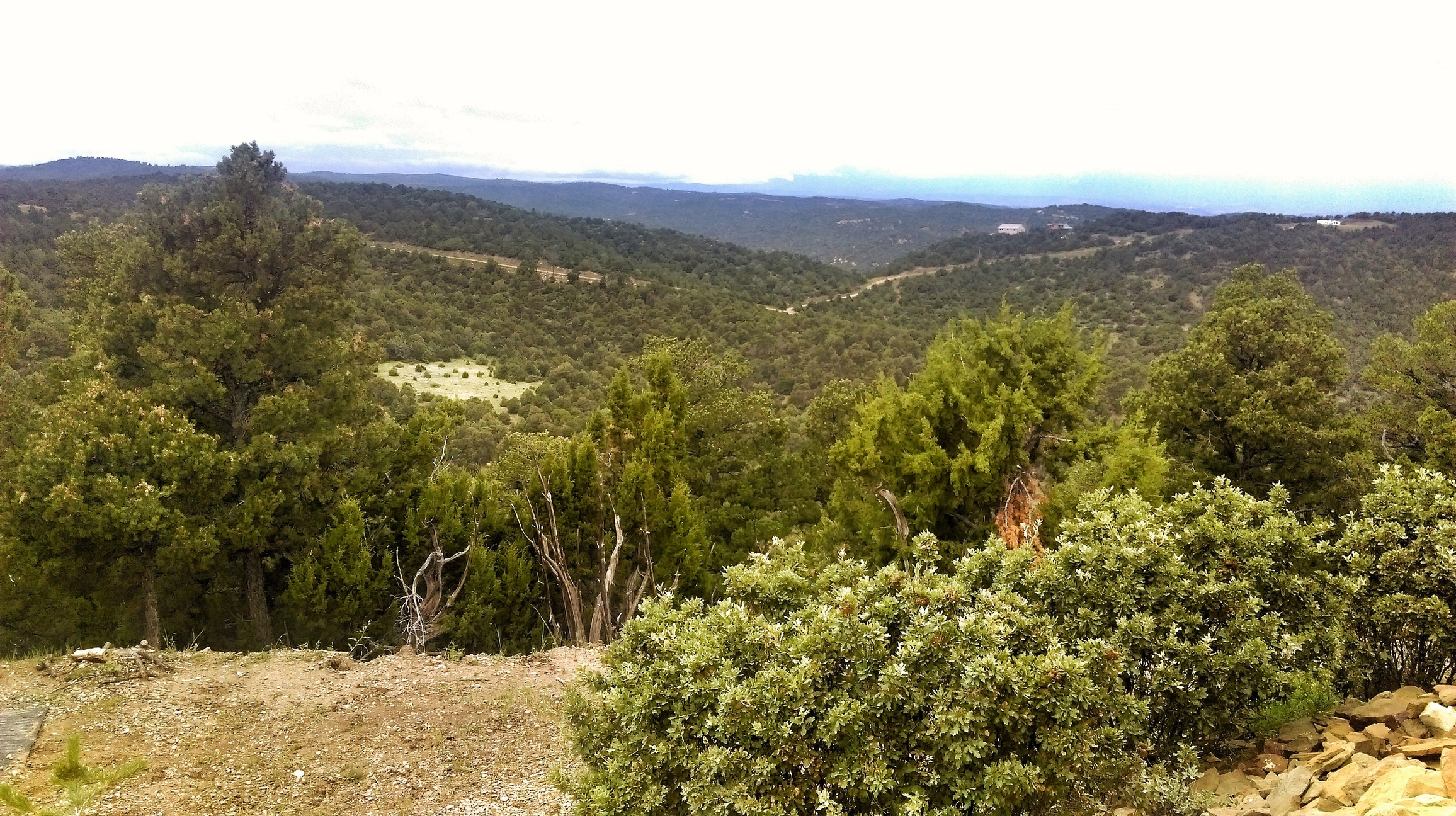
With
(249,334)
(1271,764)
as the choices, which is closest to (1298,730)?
(1271,764)

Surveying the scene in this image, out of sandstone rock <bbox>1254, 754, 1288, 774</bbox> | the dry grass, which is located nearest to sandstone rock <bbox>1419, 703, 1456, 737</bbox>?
sandstone rock <bbox>1254, 754, 1288, 774</bbox>

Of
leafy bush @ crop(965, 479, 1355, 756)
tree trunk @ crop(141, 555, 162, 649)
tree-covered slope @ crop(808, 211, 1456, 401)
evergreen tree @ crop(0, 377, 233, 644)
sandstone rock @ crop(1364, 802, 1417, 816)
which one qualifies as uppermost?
tree-covered slope @ crop(808, 211, 1456, 401)

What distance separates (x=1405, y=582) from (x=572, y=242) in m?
73.8

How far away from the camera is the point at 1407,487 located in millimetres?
4871

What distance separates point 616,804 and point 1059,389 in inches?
400

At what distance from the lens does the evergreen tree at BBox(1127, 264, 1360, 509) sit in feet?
46.4

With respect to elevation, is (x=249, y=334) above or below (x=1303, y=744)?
above

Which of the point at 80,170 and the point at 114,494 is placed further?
the point at 80,170

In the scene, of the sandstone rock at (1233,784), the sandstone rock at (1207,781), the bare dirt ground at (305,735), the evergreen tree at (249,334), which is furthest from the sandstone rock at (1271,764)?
the evergreen tree at (249,334)

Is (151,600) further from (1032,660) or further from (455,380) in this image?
(455,380)

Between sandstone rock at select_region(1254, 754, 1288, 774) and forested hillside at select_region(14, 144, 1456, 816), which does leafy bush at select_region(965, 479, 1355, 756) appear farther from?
sandstone rock at select_region(1254, 754, 1288, 774)

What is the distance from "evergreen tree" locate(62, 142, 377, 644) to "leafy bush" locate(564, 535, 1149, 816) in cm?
1056

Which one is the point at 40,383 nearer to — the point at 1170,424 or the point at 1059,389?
the point at 1059,389

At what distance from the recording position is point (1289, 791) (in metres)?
4.08
